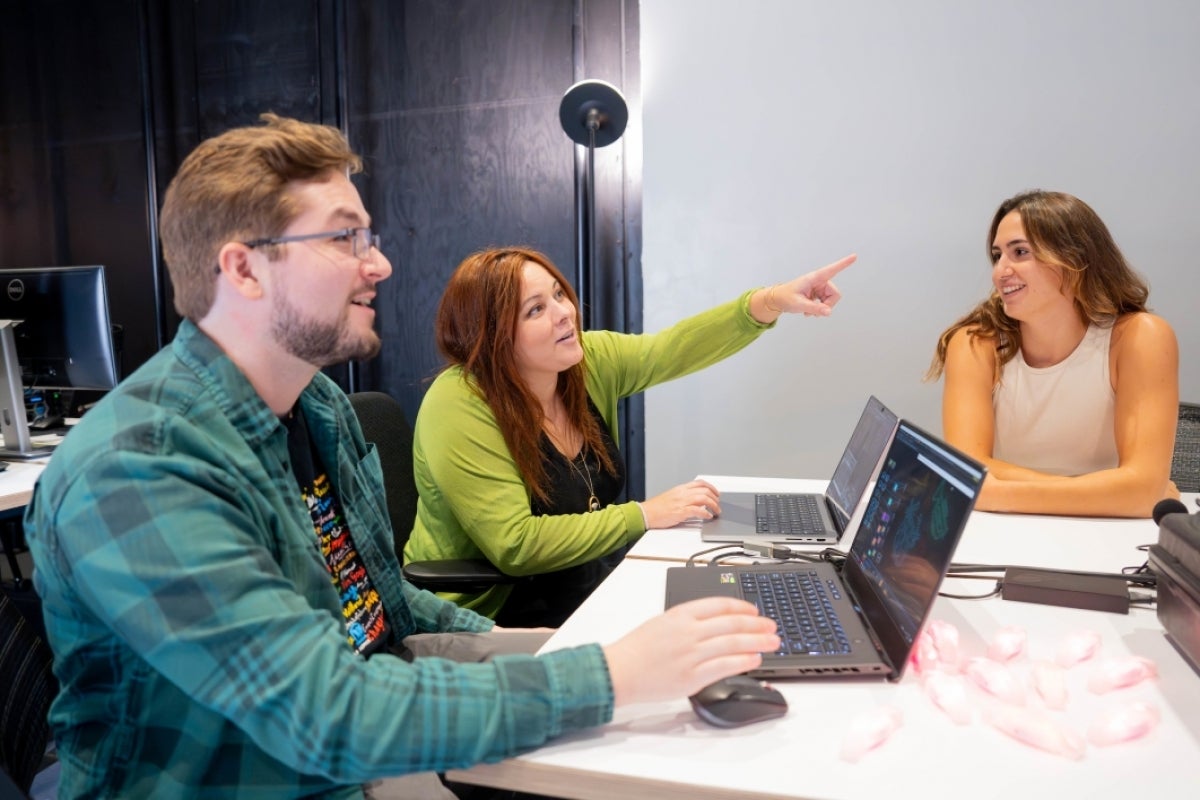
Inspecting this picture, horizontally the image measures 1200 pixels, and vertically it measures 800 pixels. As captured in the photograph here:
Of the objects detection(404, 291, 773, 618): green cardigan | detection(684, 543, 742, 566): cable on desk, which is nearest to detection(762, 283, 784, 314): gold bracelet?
detection(404, 291, 773, 618): green cardigan

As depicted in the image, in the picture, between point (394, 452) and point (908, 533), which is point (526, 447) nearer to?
point (394, 452)

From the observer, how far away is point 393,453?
6.52 feet

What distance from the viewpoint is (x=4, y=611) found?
3.28 ft

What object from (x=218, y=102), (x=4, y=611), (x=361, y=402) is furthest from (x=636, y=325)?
(x=4, y=611)

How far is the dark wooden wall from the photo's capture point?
333 cm

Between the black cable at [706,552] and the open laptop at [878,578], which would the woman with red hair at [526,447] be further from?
the open laptop at [878,578]

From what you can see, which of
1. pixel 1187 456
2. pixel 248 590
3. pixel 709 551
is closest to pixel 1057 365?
pixel 1187 456

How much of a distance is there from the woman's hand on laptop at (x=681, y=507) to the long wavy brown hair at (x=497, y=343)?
241 millimetres

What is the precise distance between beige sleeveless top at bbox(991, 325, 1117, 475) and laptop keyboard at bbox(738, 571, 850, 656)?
1012mm

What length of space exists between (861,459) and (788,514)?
0.20 metres

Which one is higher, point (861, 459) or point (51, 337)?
point (51, 337)

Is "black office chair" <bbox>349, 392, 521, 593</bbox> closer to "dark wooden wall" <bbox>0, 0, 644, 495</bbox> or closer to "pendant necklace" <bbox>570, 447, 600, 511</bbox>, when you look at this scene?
"pendant necklace" <bbox>570, 447, 600, 511</bbox>

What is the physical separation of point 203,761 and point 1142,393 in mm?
1880

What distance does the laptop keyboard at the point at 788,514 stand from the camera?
64.1 inches
